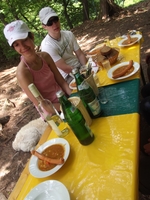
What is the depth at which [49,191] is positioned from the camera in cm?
99

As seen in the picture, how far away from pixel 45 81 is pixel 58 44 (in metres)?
0.92

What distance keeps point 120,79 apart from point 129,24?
587 cm

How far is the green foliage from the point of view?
851cm

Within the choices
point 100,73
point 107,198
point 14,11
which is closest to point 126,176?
point 107,198

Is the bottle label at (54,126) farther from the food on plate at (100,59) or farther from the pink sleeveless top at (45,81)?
the food on plate at (100,59)

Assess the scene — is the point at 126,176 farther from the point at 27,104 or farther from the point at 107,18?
the point at 107,18

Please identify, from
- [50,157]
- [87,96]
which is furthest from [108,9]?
[50,157]

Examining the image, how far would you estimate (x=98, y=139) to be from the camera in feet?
3.95

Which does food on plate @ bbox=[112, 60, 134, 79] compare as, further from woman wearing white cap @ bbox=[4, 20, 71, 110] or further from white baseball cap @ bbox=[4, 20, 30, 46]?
white baseball cap @ bbox=[4, 20, 30, 46]

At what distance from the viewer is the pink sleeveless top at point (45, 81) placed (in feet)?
6.86

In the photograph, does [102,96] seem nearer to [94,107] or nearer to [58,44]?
[94,107]

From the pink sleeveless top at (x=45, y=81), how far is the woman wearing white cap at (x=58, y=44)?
558mm

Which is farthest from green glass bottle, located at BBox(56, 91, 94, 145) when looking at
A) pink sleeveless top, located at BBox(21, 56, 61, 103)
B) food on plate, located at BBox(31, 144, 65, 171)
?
pink sleeveless top, located at BBox(21, 56, 61, 103)

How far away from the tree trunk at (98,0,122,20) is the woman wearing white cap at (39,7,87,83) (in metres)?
6.08
